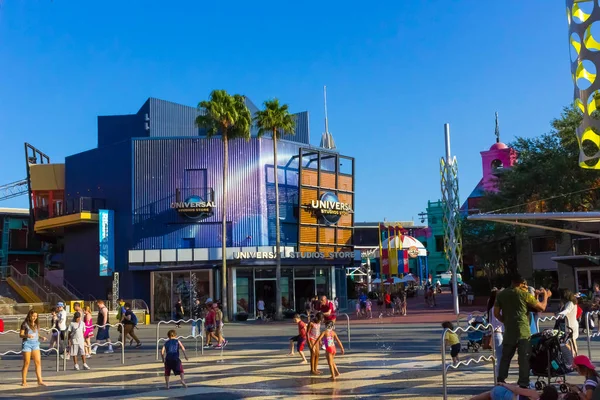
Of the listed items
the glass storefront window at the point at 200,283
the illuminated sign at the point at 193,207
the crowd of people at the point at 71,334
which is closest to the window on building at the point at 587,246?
the illuminated sign at the point at 193,207

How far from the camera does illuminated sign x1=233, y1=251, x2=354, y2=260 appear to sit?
42125 mm

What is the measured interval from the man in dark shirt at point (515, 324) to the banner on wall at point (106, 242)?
37.0 meters

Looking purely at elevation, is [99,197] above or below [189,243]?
above

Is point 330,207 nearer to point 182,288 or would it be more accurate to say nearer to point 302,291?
point 302,291

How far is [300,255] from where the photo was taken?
43.4 metres

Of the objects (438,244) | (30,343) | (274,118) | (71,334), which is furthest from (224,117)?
(438,244)

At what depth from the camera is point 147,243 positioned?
4334 centimetres

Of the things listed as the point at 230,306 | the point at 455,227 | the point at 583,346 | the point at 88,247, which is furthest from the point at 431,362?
the point at 88,247

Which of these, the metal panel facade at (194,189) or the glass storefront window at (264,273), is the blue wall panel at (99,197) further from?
the glass storefront window at (264,273)

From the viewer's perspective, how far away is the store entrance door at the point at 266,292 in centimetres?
4359

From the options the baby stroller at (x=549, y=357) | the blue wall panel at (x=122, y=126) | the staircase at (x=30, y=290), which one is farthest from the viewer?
the blue wall panel at (x=122, y=126)

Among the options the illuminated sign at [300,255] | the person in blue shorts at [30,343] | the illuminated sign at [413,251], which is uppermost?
the illuminated sign at [413,251]

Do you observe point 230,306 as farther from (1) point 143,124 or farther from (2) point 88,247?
(1) point 143,124

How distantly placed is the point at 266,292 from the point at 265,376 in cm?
3015
